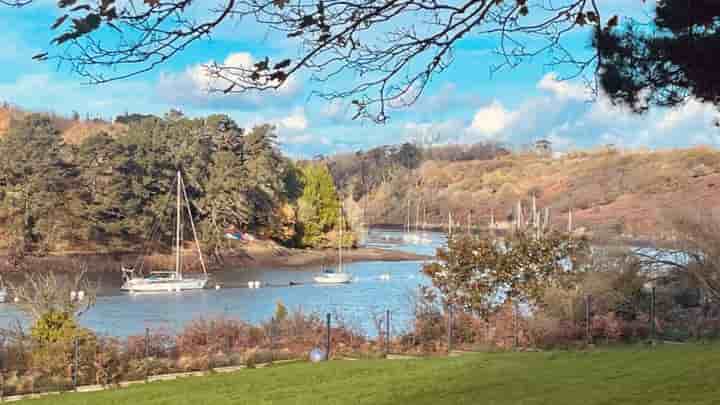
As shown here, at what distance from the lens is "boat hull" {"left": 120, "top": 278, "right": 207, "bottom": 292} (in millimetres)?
51438

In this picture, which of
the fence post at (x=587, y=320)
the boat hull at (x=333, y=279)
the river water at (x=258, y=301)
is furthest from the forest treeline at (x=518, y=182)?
the fence post at (x=587, y=320)

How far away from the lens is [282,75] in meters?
5.67

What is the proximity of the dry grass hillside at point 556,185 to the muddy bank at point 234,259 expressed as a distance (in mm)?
14687

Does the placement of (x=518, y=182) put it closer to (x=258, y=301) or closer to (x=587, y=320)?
(x=258, y=301)

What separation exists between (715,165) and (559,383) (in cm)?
9906

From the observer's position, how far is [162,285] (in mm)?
52906

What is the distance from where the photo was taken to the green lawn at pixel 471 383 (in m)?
10.9

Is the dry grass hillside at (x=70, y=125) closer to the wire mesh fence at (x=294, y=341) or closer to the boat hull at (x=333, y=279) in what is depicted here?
the boat hull at (x=333, y=279)

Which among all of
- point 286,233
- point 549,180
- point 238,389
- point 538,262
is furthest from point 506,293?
point 549,180

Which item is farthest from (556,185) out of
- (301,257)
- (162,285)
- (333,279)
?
(162,285)

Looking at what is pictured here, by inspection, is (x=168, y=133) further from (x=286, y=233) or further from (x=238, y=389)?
(x=238, y=389)

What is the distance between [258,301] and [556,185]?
84677 millimetres

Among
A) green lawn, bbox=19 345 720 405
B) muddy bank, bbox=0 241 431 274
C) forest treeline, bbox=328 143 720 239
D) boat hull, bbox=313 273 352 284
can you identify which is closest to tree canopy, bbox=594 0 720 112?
green lawn, bbox=19 345 720 405

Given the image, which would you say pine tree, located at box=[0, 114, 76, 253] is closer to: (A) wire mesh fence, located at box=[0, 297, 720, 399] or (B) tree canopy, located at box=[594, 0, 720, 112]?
(A) wire mesh fence, located at box=[0, 297, 720, 399]
